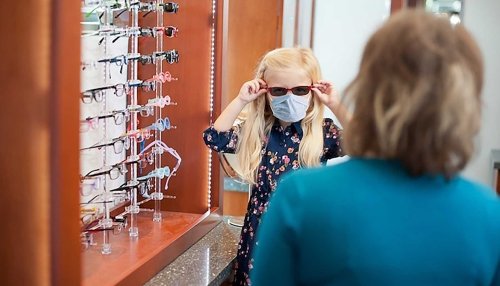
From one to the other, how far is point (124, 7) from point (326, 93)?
0.76 metres

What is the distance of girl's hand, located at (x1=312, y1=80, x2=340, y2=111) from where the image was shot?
2.12 meters

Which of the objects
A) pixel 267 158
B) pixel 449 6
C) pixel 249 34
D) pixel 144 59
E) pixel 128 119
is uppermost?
pixel 449 6

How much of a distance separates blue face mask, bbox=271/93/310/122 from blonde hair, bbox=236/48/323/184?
77 mm

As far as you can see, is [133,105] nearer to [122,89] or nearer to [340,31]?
[122,89]

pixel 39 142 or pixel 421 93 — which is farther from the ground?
pixel 421 93

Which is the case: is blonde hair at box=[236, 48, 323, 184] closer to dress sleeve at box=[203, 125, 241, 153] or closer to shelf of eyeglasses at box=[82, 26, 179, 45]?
dress sleeve at box=[203, 125, 241, 153]

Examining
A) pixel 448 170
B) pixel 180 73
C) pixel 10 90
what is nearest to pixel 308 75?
pixel 180 73

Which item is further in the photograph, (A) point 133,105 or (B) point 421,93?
(A) point 133,105

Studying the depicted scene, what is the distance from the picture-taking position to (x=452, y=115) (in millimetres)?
930

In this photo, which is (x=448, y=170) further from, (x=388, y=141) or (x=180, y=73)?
(x=180, y=73)

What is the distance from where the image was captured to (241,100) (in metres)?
2.23

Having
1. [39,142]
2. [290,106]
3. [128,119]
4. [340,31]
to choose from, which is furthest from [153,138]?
[340,31]

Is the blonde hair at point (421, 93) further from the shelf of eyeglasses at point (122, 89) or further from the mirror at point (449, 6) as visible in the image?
the mirror at point (449, 6)

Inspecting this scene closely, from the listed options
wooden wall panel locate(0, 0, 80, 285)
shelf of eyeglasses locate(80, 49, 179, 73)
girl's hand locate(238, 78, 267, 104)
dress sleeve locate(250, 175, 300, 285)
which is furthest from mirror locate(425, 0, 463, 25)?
dress sleeve locate(250, 175, 300, 285)
